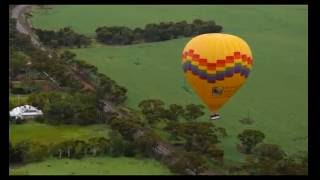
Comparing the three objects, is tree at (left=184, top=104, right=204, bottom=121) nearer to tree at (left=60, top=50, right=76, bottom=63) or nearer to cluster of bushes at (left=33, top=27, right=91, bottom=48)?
tree at (left=60, top=50, right=76, bottom=63)

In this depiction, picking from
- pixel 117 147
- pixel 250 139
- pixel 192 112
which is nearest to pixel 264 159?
pixel 250 139

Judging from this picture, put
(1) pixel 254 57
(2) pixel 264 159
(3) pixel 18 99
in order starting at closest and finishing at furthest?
(2) pixel 264 159, (3) pixel 18 99, (1) pixel 254 57

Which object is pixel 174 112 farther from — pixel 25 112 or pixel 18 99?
pixel 18 99

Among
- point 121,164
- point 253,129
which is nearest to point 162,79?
point 253,129

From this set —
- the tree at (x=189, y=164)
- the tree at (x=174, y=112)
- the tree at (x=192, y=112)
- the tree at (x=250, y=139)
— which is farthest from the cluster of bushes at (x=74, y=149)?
the tree at (x=250, y=139)

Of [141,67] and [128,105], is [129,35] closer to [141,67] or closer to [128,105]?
[141,67]

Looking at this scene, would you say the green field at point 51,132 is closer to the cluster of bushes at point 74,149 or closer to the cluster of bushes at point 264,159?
the cluster of bushes at point 74,149

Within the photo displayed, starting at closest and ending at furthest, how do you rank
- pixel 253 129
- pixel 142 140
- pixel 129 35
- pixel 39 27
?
pixel 142 140 < pixel 253 129 < pixel 129 35 < pixel 39 27
